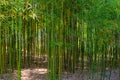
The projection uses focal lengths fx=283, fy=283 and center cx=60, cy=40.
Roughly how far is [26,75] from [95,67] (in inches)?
83.3

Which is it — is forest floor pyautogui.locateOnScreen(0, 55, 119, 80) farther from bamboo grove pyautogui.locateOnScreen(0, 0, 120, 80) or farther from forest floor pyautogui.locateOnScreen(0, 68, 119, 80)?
bamboo grove pyautogui.locateOnScreen(0, 0, 120, 80)

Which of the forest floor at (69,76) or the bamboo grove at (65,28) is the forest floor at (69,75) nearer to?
the forest floor at (69,76)

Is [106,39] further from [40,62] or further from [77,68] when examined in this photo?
A: [40,62]

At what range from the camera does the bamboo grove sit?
20.1 feet

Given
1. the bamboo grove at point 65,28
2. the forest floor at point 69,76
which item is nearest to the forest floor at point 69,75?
the forest floor at point 69,76

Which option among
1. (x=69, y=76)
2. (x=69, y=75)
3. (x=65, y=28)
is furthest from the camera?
(x=69, y=75)

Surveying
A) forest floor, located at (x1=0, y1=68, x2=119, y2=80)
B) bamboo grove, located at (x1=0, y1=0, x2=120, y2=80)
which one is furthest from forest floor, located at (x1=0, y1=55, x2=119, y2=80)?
bamboo grove, located at (x1=0, y1=0, x2=120, y2=80)

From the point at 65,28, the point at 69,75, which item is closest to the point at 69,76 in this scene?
the point at 69,75

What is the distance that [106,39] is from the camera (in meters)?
7.49

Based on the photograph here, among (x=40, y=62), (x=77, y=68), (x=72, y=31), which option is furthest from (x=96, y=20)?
(x=40, y=62)

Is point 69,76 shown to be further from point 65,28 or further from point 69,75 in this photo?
point 65,28

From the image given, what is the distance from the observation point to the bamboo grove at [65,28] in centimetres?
613

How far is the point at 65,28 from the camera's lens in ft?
23.7

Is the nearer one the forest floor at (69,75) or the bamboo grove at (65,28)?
the bamboo grove at (65,28)
